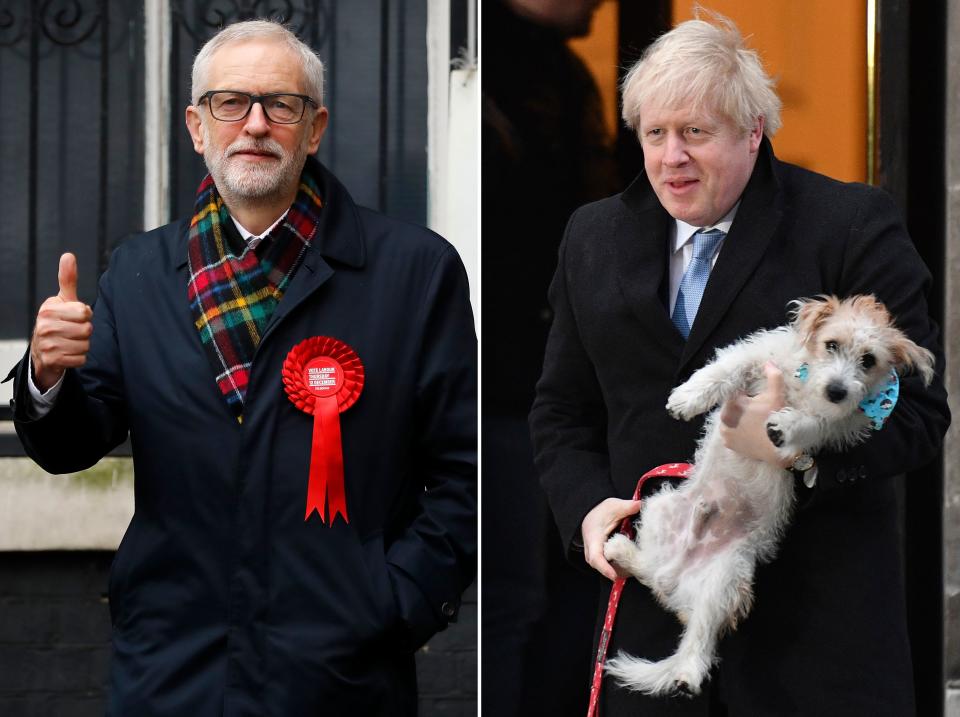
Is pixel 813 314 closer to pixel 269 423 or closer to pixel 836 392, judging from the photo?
pixel 836 392

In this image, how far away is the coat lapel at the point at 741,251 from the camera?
2658 millimetres

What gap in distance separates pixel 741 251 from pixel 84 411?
140 centimetres

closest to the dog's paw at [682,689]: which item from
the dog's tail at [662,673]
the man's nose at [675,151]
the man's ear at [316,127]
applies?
the dog's tail at [662,673]

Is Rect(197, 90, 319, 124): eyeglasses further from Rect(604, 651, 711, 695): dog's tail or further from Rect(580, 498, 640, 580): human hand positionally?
Rect(604, 651, 711, 695): dog's tail

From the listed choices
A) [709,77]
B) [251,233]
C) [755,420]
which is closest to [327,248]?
[251,233]

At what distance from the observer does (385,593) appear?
9.44 feet

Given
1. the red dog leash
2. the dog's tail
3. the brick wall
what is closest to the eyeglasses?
the red dog leash

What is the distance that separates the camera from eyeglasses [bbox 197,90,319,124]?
10.0 feet

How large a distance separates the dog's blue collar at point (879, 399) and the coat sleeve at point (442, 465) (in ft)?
2.61

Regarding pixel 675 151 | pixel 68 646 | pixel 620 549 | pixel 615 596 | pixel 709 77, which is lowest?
pixel 68 646

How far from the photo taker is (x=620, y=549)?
111 inches

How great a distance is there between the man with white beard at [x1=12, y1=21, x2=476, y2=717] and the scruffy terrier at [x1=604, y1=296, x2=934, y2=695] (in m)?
0.47

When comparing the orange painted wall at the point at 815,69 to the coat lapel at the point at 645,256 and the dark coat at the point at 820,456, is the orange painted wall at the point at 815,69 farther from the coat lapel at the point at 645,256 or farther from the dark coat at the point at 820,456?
the coat lapel at the point at 645,256

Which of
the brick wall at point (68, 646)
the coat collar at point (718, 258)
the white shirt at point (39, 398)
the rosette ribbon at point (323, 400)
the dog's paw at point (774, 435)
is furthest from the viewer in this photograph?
the brick wall at point (68, 646)
